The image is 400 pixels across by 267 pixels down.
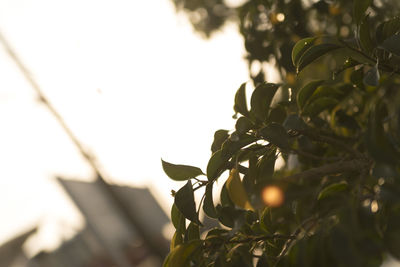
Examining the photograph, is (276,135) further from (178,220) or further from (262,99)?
(178,220)

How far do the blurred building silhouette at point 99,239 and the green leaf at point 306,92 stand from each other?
1985mm

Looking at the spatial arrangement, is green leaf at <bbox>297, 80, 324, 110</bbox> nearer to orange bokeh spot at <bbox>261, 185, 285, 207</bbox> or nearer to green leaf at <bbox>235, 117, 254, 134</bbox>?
green leaf at <bbox>235, 117, 254, 134</bbox>

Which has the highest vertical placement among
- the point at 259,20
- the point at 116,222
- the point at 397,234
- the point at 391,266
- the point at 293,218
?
the point at 259,20

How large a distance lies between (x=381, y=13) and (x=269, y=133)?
906mm

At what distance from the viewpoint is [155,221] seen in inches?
239

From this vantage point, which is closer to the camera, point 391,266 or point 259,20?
point 259,20

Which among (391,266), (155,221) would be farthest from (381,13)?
(155,221)

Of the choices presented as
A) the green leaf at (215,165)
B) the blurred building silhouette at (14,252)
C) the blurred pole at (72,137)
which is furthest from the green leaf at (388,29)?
the blurred building silhouette at (14,252)

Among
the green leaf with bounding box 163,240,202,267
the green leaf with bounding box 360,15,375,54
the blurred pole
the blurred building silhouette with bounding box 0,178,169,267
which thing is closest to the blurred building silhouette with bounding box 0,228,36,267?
the blurred building silhouette with bounding box 0,178,169,267

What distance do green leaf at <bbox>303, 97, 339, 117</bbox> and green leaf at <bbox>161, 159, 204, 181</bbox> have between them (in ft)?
0.78

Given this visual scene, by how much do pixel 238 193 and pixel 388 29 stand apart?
0.38 metres

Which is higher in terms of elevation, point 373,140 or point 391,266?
point 373,140

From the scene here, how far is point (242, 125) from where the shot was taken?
1.96ft

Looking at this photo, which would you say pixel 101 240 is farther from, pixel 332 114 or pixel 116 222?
pixel 332 114
